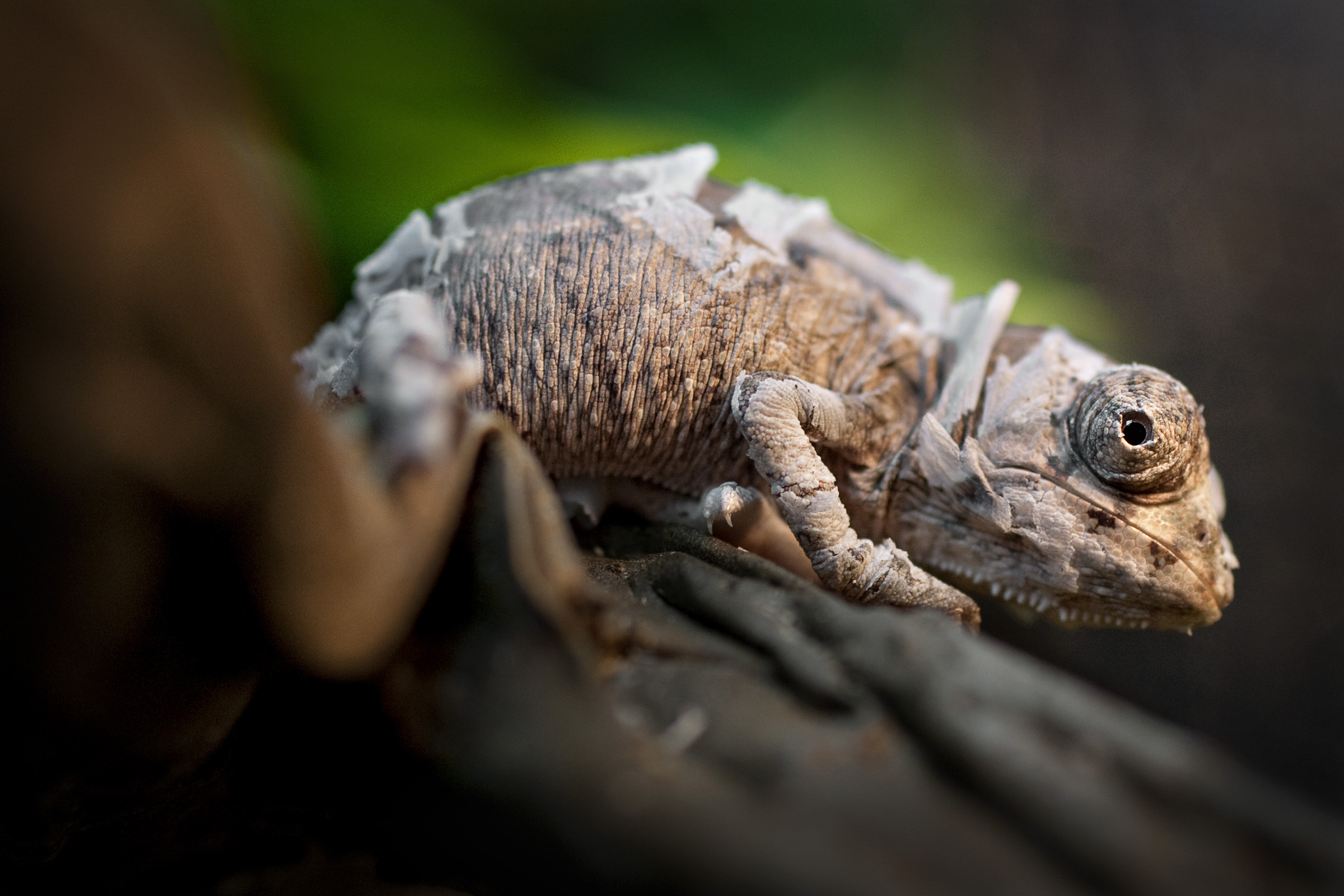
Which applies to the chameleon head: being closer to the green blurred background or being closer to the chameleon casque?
the chameleon casque

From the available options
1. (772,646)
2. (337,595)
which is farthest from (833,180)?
(337,595)

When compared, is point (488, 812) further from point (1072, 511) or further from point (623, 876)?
point (1072, 511)

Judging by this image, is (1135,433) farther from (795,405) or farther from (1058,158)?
(1058,158)

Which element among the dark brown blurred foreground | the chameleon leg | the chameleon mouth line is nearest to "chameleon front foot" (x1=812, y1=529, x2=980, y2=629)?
the chameleon leg

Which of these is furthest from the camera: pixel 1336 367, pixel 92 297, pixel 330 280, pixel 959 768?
pixel 1336 367

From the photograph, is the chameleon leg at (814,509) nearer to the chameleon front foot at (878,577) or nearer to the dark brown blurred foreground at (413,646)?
the chameleon front foot at (878,577)
